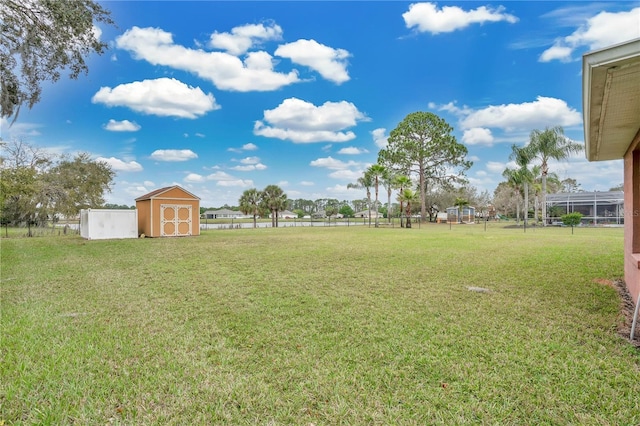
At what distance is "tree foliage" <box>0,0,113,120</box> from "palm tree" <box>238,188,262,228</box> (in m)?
25.5

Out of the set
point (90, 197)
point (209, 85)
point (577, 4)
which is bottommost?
point (90, 197)

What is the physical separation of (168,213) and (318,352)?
18237mm

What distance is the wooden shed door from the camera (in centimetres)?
1884

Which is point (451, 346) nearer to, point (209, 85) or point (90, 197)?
point (209, 85)

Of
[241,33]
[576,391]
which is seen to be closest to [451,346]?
[576,391]

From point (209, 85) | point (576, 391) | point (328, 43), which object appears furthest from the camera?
point (209, 85)

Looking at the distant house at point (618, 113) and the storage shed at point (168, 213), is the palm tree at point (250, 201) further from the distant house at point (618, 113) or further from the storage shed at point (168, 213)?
the distant house at point (618, 113)

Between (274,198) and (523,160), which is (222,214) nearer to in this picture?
(274,198)

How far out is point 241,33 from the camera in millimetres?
14625

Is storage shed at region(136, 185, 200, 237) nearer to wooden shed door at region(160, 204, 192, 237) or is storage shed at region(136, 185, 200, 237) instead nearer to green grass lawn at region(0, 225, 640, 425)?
wooden shed door at region(160, 204, 192, 237)

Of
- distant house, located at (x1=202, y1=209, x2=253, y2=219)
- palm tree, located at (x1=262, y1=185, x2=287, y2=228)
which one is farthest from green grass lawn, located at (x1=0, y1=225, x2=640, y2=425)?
distant house, located at (x1=202, y1=209, x2=253, y2=219)

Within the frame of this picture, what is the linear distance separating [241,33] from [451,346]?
1549 centimetres

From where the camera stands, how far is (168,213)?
19.1 meters

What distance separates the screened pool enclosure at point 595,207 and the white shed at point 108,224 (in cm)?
2992
